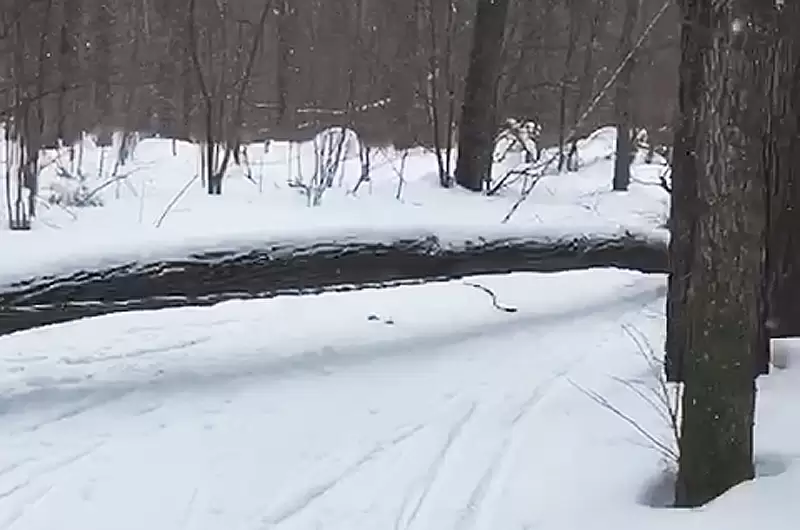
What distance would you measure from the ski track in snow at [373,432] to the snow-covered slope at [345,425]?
13mm

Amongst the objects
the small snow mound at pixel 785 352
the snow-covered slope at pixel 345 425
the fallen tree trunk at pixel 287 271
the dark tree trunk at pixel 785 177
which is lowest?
the snow-covered slope at pixel 345 425

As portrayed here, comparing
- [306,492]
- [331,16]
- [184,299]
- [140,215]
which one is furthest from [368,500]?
[331,16]

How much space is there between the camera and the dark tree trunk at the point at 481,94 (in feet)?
45.5

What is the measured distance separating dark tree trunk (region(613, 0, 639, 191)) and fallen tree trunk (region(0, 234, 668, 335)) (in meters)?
8.21

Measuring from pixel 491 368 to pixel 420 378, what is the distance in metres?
0.55

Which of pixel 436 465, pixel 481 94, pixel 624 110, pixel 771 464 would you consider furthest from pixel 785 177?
pixel 624 110

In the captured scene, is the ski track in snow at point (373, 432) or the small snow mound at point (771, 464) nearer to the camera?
the small snow mound at point (771, 464)

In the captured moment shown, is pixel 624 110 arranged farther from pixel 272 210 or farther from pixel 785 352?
pixel 785 352

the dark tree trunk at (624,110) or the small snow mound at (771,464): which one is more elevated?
the dark tree trunk at (624,110)

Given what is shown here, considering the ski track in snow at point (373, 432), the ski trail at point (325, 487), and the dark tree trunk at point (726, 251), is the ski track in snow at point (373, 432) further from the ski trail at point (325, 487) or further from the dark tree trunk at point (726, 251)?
the dark tree trunk at point (726, 251)

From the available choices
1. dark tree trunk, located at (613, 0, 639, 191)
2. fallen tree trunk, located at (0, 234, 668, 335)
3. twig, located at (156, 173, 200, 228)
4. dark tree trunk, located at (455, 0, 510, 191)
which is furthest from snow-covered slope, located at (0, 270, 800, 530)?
dark tree trunk, located at (613, 0, 639, 191)

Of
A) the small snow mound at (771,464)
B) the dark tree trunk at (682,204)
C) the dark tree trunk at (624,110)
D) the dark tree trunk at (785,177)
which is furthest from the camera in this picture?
the dark tree trunk at (624,110)

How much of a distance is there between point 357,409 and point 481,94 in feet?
29.5

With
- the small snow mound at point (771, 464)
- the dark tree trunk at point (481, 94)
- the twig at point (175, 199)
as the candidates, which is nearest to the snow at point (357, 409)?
the small snow mound at point (771, 464)
